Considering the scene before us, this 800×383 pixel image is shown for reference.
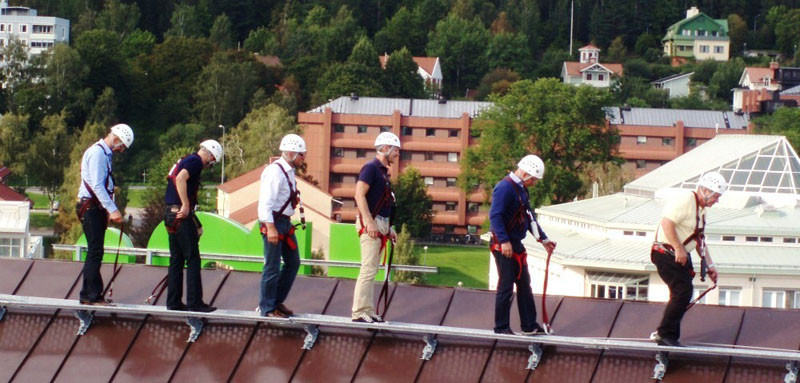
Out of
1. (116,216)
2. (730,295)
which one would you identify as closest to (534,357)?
(116,216)

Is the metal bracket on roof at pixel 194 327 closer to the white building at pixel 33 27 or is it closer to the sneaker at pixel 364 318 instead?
the sneaker at pixel 364 318

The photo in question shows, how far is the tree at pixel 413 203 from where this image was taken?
11288cm

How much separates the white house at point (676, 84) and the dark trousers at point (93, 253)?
163 metres

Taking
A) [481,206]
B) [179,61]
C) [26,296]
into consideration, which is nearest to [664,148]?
[481,206]

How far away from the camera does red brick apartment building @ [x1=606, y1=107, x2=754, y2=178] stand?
413 ft

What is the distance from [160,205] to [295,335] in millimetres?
69206

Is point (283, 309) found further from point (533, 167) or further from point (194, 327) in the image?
point (533, 167)

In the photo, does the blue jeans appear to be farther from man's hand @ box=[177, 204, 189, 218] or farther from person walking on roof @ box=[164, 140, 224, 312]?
man's hand @ box=[177, 204, 189, 218]

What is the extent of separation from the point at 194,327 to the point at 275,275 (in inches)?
58.6

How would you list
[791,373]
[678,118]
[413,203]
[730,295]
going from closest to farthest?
[791,373], [730,295], [413,203], [678,118]

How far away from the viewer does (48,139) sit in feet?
376

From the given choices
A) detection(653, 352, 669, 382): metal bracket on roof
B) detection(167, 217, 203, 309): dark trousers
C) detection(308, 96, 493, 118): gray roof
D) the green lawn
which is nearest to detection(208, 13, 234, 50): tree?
detection(308, 96, 493, 118): gray roof

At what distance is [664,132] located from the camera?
126438mm

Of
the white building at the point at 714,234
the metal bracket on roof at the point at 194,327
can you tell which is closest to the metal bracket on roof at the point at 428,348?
the metal bracket on roof at the point at 194,327
